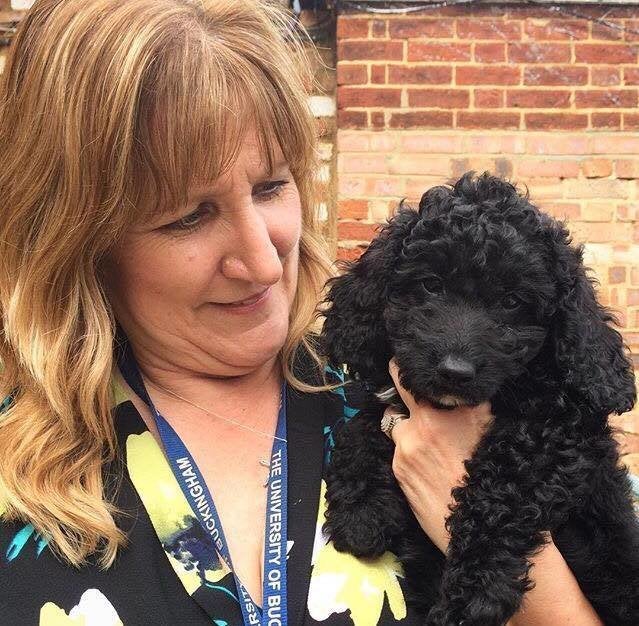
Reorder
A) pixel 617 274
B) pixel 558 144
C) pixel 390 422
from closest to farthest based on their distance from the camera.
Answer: pixel 390 422, pixel 558 144, pixel 617 274

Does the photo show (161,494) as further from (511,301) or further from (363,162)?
(363,162)

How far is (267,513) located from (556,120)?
3.89 m

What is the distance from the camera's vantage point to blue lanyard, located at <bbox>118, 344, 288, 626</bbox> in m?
1.85

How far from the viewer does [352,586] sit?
1949 millimetres

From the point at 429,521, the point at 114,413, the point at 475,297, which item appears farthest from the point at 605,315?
the point at 114,413

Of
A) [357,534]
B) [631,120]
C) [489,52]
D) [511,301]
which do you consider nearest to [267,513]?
[357,534]

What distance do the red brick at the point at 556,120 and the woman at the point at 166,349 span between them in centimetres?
317

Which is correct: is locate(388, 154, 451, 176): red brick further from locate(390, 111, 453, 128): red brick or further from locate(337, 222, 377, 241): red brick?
locate(337, 222, 377, 241): red brick

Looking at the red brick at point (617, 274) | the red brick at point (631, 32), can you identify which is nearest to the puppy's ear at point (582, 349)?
the red brick at point (617, 274)

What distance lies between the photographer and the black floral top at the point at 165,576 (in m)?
1.85

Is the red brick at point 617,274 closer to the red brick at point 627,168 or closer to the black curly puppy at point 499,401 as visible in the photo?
the red brick at point 627,168

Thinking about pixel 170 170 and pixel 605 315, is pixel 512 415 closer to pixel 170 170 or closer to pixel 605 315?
pixel 605 315

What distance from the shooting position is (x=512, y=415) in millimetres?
2184

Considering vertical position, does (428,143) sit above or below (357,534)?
above
